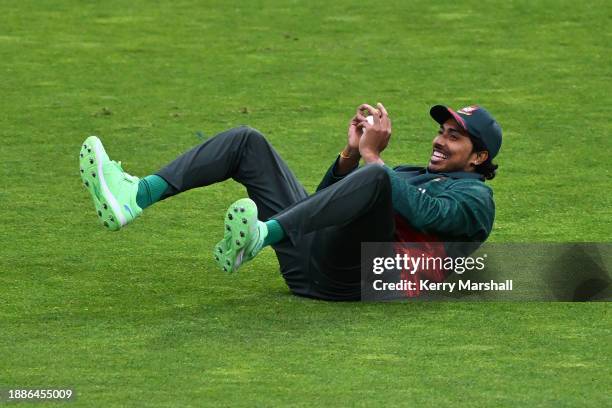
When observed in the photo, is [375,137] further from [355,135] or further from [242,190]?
[242,190]

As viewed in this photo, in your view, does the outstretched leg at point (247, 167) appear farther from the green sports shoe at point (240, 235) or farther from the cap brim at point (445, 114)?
the cap brim at point (445, 114)

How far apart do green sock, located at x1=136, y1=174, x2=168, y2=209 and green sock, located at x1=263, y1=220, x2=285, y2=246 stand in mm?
523

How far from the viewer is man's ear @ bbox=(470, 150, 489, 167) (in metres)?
6.73

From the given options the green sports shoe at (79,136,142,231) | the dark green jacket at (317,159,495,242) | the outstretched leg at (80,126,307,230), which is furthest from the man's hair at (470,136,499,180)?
the green sports shoe at (79,136,142,231)

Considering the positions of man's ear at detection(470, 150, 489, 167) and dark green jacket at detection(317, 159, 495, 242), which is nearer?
dark green jacket at detection(317, 159, 495, 242)

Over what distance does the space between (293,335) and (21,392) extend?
112 cm

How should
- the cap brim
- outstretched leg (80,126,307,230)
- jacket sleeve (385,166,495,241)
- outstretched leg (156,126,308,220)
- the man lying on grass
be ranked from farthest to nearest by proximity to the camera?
the cap brim, outstretched leg (156,126,308,220), outstretched leg (80,126,307,230), jacket sleeve (385,166,495,241), the man lying on grass

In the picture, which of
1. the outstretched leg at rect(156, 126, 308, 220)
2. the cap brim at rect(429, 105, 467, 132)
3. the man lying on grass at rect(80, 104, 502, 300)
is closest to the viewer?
the man lying on grass at rect(80, 104, 502, 300)

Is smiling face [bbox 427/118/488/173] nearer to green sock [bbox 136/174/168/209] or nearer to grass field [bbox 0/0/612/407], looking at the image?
grass field [bbox 0/0/612/407]

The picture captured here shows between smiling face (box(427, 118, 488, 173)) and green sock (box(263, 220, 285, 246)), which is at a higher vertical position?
A: smiling face (box(427, 118, 488, 173))

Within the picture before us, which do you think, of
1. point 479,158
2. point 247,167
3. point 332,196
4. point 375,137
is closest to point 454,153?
point 479,158

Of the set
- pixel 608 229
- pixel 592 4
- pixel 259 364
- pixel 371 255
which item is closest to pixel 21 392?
pixel 259 364

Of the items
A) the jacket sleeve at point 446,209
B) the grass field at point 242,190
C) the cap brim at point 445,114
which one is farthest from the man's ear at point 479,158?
the grass field at point 242,190

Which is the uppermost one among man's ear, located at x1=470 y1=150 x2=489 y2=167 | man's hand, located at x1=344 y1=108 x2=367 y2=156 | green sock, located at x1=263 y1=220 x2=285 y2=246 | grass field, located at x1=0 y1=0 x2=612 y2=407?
man's hand, located at x1=344 y1=108 x2=367 y2=156
